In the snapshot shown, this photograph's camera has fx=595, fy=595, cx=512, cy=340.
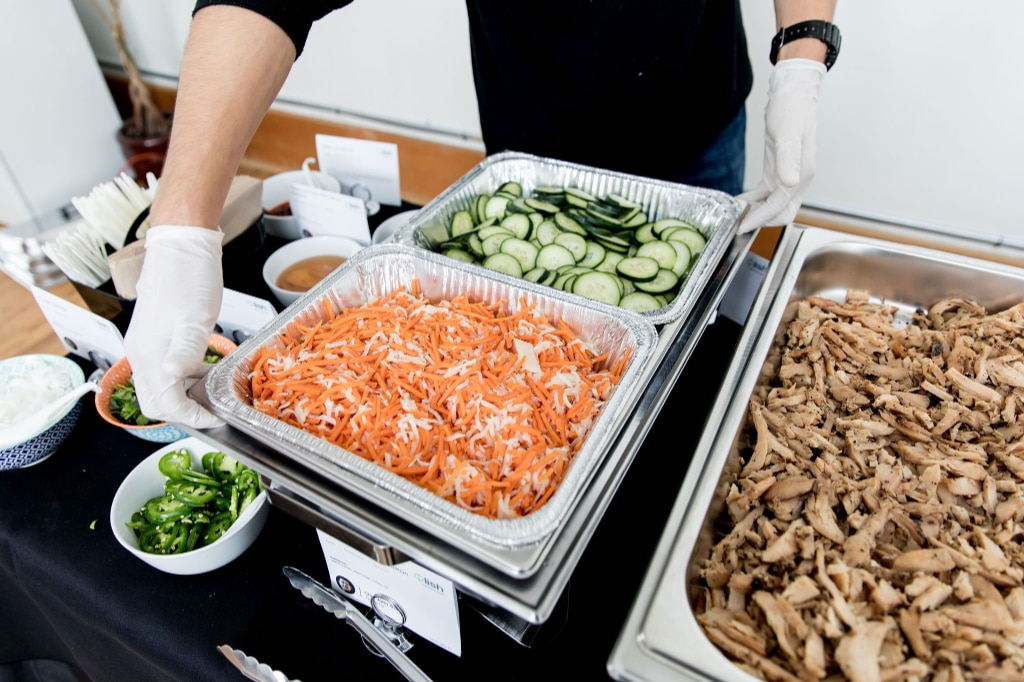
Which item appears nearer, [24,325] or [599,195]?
[599,195]

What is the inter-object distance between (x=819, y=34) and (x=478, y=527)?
1.78 metres

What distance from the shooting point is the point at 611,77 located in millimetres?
2012

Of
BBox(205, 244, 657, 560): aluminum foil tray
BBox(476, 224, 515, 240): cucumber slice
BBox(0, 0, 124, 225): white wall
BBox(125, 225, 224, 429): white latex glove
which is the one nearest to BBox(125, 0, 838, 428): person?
BBox(125, 225, 224, 429): white latex glove

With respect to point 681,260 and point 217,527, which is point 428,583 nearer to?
point 217,527

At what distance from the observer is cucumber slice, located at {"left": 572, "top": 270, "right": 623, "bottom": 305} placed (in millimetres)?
1672

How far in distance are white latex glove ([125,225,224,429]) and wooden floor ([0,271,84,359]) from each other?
2540 millimetres

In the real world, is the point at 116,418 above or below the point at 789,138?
below

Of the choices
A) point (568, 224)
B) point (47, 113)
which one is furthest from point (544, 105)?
point (47, 113)

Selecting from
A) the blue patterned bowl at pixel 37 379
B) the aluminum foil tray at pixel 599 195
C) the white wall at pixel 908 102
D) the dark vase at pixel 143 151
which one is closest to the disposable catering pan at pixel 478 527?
the aluminum foil tray at pixel 599 195

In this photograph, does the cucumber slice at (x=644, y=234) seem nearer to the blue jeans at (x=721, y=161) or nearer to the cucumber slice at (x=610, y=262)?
the cucumber slice at (x=610, y=262)

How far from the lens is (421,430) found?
3.97 feet

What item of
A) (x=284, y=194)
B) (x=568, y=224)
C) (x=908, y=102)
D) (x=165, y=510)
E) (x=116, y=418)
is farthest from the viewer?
(x=908, y=102)

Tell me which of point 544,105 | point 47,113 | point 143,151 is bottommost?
point 143,151

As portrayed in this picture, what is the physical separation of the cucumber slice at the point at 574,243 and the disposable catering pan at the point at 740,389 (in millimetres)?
547
